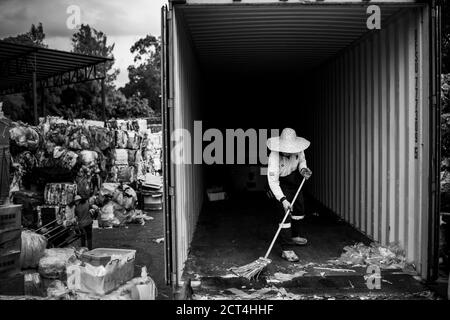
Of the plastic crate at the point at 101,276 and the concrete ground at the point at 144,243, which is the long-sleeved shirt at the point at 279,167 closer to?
the concrete ground at the point at 144,243

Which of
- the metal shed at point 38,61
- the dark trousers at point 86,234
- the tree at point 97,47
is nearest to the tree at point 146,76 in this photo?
the tree at point 97,47

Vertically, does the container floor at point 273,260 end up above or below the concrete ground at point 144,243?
above

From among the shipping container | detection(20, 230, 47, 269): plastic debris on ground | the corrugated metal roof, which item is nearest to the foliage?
the corrugated metal roof

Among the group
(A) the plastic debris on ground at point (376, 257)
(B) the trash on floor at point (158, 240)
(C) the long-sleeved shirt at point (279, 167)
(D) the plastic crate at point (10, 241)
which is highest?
(C) the long-sleeved shirt at point (279, 167)

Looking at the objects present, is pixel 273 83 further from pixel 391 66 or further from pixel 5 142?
pixel 5 142

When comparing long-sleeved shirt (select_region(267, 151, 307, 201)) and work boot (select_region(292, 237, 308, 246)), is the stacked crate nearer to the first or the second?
long-sleeved shirt (select_region(267, 151, 307, 201))

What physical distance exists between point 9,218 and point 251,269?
310cm

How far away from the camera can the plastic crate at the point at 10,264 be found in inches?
192

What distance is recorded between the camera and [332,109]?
347 inches

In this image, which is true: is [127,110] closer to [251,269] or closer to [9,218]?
[9,218]

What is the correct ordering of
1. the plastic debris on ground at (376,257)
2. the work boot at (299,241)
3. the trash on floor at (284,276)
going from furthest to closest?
the work boot at (299,241) → the plastic debris on ground at (376,257) → the trash on floor at (284,276)

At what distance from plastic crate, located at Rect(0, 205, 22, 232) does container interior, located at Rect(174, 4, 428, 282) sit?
83.2 inches

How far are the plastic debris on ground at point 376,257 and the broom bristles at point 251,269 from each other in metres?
1.08
